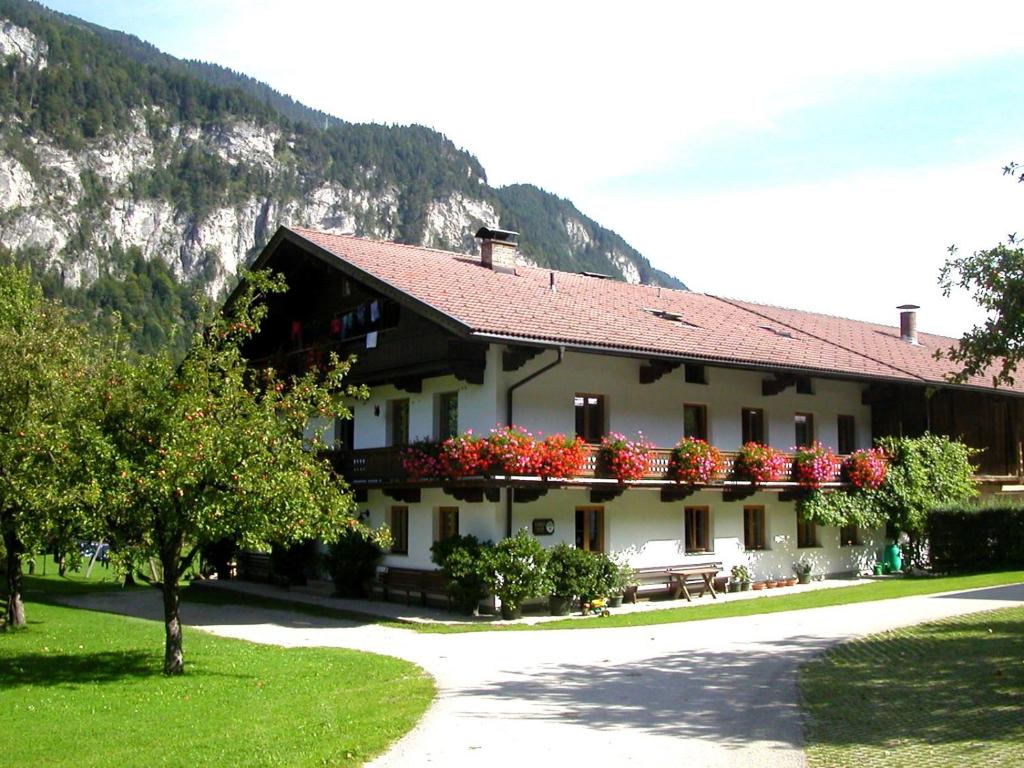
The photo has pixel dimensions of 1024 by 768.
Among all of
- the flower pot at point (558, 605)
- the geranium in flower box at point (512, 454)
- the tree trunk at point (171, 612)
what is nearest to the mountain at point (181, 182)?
the flower pot at point (558, 605)

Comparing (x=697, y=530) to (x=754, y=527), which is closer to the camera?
(x=697, y=530)

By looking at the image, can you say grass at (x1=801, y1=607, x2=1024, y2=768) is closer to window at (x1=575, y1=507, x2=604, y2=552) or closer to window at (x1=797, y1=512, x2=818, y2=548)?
window at (x1=575, y1=507, x2=604, y2=552)

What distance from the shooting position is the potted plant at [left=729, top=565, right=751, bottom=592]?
26859mm

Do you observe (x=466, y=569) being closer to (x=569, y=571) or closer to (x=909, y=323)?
(x=569, y=571)

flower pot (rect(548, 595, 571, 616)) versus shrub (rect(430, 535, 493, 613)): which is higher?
shrub (rect(430, 535, 493, 613))

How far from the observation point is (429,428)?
25.3 m

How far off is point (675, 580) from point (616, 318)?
620 centimetres

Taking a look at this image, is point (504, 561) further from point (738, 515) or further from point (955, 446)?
point (955, 446)

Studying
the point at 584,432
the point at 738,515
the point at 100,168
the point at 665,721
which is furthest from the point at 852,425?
the point at 100,168

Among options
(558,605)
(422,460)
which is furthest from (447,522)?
(558,605)

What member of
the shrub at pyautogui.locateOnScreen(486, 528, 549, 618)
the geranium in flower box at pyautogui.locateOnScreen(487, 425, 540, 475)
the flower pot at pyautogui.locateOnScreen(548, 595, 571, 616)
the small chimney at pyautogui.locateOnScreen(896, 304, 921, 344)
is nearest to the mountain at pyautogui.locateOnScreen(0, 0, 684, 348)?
the small chimney at pyautogui.locateOnScreen(896, 304, 921, 344)

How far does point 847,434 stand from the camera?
31016 mm

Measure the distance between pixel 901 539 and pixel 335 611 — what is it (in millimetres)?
16752

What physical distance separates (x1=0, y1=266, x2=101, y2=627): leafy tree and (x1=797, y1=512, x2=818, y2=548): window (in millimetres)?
17993
